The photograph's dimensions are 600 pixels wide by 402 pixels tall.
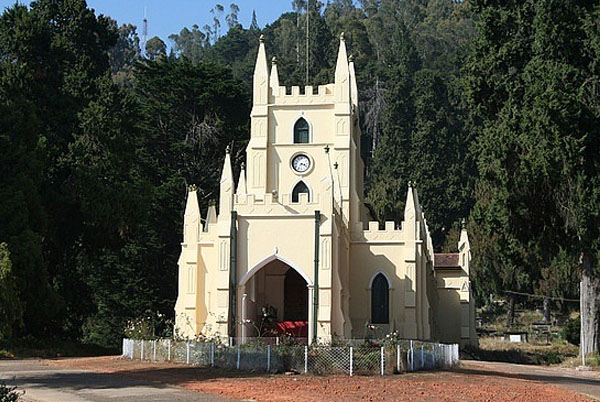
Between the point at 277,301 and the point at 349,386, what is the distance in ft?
64.7

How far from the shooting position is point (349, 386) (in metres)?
24.9

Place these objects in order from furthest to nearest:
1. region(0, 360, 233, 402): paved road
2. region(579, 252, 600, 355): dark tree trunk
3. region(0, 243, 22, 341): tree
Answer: region(579, 252, 600, 355): dark tree trunk
region(0, 243, 22, 341): tree
region(0, 360, 233, 402): paved road

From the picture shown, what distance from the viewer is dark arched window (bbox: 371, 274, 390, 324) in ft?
141

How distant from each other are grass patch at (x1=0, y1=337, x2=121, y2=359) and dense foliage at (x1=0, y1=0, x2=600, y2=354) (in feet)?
2.58

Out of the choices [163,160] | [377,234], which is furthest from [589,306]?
[163,160]

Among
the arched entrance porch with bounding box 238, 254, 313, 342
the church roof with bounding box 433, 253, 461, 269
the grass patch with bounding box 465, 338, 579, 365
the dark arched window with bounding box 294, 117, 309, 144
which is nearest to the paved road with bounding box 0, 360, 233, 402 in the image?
the arched entrance porch with bounding box 238, 254, 313, 342

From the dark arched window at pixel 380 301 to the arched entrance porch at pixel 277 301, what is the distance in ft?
10.2

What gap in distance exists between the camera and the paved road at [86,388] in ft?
71.5

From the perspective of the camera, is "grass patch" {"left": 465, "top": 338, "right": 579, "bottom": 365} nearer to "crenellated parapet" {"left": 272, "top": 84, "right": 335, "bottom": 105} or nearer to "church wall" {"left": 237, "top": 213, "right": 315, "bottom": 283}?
"crenellated parapet" {"left": 272, "top": 84, "right": 335, "bottom": 105}

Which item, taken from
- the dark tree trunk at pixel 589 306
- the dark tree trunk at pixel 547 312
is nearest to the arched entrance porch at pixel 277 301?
the dark tree trunk at pixel 589 306

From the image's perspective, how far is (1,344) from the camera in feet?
129

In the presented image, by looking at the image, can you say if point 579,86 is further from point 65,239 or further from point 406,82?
point 406,82

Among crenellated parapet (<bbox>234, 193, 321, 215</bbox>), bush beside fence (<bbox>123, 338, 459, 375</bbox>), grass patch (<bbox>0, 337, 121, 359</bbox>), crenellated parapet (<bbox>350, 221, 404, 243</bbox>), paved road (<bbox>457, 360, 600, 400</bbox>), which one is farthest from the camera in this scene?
crenellated parapet (<bbox>350, 221, 404, 243</bbox>)

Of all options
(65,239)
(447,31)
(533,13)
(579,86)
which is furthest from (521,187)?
(447,31)
